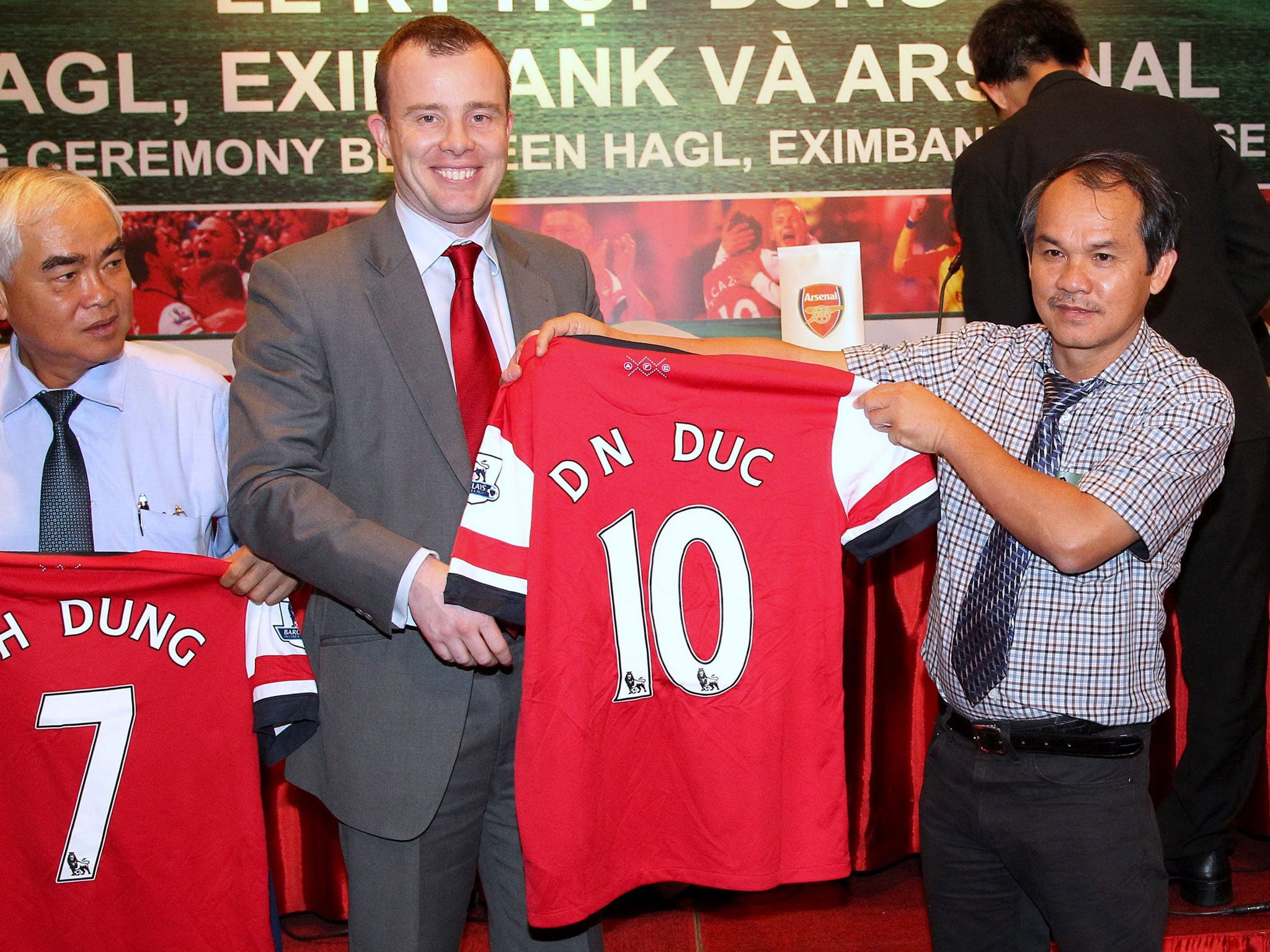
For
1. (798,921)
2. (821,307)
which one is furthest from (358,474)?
(798,921)

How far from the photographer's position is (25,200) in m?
2.06

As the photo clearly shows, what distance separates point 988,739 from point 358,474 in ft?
3.42

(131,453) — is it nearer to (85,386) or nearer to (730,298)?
Answer: (85,386)

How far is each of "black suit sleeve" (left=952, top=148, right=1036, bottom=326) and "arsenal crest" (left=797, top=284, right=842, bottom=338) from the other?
1.14 feet

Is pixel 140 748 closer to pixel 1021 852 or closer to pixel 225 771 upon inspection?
pixel 225 771

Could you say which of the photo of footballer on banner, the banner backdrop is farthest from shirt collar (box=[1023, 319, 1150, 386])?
the banner backdrop

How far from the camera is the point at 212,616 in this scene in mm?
1960

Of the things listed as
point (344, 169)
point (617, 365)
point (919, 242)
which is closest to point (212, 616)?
point (617, 365)

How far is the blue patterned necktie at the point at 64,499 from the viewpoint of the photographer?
202cm

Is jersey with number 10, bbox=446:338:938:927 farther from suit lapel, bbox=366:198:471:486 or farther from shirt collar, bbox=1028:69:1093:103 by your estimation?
shirt collar, bbox=1028:69:1093:103

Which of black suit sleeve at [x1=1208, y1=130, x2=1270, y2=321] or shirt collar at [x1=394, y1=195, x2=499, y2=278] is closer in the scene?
shirt collar at [x1=394, y1=195, x2=499, y2=278]

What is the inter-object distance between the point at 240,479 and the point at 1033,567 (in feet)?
3.92

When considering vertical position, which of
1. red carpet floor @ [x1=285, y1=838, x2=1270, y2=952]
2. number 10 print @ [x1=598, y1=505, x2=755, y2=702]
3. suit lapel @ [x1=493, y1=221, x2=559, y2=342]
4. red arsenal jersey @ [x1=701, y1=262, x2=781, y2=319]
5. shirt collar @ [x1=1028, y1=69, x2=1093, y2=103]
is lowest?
red carpet floor @ [x1=285, y1=838, x2=1270, y2=952]

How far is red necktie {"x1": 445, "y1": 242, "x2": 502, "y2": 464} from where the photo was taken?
1.78 m
